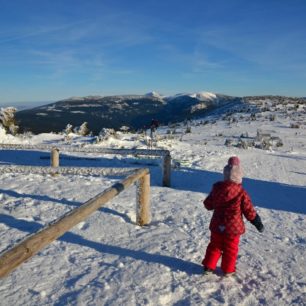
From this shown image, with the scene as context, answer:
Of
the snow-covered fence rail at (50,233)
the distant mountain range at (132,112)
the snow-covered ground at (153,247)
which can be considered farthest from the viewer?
the distant mountain range at (132,112)

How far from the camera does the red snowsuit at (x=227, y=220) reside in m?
4.87

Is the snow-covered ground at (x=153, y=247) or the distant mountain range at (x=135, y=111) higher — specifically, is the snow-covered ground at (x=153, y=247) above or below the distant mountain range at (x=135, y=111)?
above

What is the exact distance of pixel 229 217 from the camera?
4.88 m

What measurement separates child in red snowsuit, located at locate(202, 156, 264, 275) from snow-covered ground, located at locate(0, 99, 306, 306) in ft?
0.67

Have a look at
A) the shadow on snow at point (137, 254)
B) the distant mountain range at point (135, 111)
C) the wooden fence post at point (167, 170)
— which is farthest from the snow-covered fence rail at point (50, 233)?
the distant mountain range at point (135, 111)

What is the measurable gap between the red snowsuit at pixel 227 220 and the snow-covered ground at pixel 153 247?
0.71 ft

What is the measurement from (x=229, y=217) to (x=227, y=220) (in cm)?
4

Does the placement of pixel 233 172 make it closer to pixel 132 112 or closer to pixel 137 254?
pixel 137 254

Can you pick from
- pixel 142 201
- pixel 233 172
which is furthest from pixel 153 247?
pixel 233 172

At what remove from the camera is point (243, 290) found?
4.67 meters

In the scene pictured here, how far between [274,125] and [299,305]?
2250cm

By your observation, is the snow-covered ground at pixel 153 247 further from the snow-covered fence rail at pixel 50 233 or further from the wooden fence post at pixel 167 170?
the snow-covered fence rail at pixel 50 233

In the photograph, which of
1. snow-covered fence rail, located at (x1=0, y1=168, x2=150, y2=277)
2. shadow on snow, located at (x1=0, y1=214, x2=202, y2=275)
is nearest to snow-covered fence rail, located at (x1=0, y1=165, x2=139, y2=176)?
snow-covered fence rail, located at (x1=0, y1=168, x2=150, y2=277)

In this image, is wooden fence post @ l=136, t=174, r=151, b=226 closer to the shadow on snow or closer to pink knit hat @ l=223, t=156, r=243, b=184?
the shadow on snow
